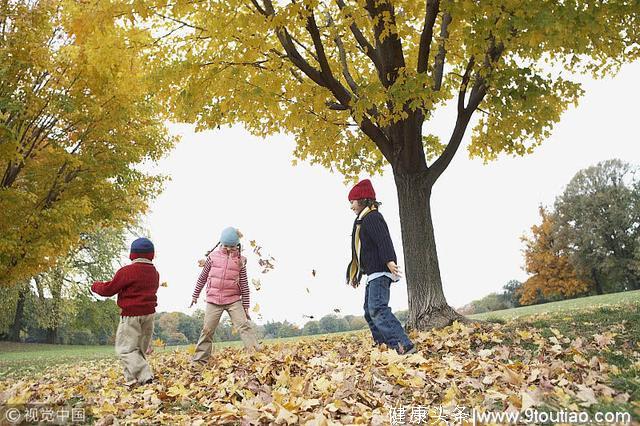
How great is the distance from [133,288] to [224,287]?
1.38 meters

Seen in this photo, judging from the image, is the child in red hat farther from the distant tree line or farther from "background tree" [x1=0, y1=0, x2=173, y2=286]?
the distant tree line

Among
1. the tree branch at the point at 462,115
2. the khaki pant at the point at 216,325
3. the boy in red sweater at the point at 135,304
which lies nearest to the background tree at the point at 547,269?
the tree branch at the point at 462,115

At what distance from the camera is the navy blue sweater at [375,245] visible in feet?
20.2

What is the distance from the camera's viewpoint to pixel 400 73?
27.3 ft

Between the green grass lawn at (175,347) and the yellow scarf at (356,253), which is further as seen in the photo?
the green grass lawn at (175,347)

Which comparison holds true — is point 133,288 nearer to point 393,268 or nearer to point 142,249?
point 142,249

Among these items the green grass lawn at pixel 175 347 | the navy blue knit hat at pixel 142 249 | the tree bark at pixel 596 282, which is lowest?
A: the green grass lawn at pixel 175 347

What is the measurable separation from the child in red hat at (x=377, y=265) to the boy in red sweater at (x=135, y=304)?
2537 mm

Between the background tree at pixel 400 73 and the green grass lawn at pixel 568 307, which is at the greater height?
the background tree at pixel 400 73

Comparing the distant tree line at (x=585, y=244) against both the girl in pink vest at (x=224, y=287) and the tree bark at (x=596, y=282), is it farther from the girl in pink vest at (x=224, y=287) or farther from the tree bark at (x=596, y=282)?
the girl in pink vest at (x=224, y=287)

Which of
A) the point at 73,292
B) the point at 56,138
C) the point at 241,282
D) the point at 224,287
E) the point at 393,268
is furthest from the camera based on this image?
the point at 73,292

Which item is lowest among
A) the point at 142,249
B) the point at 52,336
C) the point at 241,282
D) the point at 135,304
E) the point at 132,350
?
the point at 132,350

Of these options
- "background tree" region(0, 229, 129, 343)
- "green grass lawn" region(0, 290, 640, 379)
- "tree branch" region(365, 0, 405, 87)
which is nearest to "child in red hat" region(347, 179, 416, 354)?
"tree branch" region(365, 0, 405, 87)

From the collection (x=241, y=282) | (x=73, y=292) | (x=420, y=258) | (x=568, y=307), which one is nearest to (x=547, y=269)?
(x=568, y=307)
